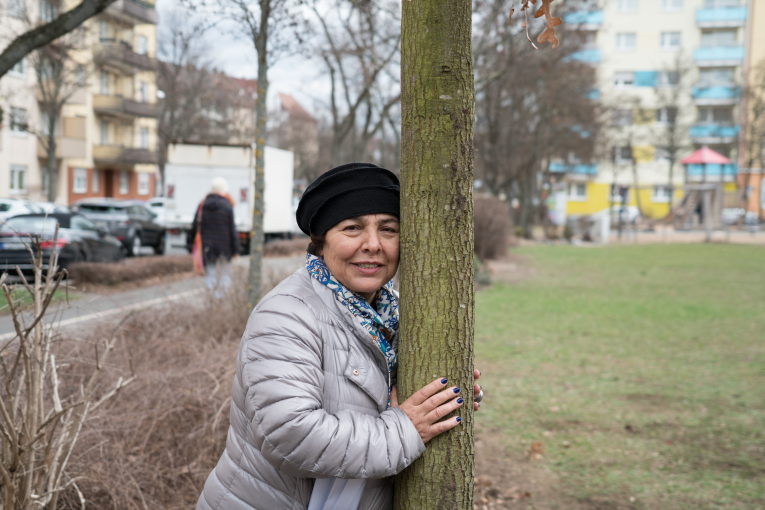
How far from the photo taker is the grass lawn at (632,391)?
13.9 ft

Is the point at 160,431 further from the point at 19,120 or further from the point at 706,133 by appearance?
the point at 706,133

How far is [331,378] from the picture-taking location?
1844 millimetres

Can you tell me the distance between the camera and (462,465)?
76.8 inches

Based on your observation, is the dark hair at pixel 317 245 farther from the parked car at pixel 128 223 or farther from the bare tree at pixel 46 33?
the parked car at pixel 128 223

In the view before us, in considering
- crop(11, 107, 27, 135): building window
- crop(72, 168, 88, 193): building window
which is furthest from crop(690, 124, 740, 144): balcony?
crop(11, 107, 27, 135): building window

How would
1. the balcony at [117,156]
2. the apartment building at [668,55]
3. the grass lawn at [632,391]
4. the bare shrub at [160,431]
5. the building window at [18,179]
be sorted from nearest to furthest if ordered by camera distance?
the bare shrub at [160,431], the grass lawn at [632,391], the building window at [18,179], the balcony at [117,156], the apartment building at [668,55]

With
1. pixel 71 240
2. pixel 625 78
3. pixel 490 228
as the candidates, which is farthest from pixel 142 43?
pixel 625 78

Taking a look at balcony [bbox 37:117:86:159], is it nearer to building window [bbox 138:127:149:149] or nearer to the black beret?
building window [bbox 138:127:149:149]

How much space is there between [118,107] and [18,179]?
28.0ft

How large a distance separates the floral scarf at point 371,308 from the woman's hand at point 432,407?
160 mm

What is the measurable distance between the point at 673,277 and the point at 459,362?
1513cm

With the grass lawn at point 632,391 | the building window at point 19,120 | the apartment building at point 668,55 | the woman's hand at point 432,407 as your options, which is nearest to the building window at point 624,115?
the apartment building at point 668,55

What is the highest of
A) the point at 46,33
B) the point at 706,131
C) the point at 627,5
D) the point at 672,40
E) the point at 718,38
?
the point at 627,5

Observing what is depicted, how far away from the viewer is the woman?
1.71 meters
